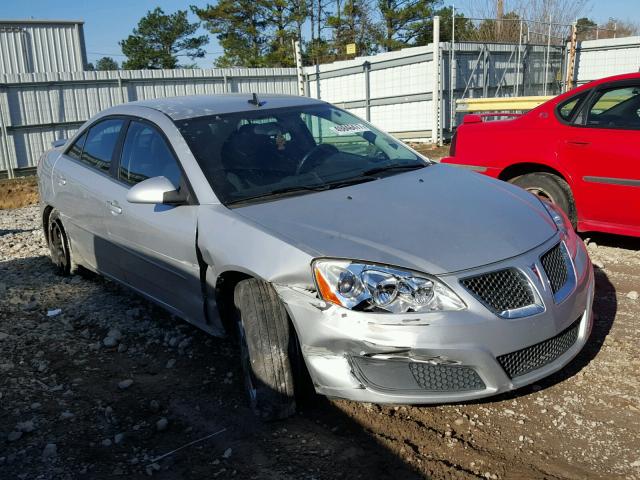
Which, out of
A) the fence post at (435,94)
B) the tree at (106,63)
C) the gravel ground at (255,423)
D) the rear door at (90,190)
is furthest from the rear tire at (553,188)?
the tree at (106,63)

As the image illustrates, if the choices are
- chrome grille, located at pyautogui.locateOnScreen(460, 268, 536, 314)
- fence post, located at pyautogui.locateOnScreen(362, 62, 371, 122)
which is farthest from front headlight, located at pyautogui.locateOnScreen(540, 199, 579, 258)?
fence post, located at pyautogui.locateOnScreen(362, 62, 371, 122)

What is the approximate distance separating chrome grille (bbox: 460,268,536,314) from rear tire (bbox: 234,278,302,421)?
0.89 m

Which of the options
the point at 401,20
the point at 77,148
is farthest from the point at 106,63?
the point at 77,148

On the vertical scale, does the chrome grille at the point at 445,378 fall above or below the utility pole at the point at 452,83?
below

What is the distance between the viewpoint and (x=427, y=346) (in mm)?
2551

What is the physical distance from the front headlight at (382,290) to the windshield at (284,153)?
906 millimetres

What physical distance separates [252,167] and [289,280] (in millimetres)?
1083

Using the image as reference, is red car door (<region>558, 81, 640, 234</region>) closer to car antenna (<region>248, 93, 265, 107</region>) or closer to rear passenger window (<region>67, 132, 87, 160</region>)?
car antenna (<region>248, 93, 265, 107</region>)

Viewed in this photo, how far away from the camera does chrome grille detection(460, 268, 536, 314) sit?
2.63 m

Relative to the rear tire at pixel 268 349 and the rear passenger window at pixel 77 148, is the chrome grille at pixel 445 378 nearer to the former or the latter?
the rear tire at pixel 268 349

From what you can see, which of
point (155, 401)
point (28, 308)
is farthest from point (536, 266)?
point (28, 308)

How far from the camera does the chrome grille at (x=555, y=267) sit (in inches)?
113

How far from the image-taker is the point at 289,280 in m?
2.80

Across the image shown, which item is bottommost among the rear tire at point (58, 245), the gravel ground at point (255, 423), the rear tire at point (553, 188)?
the gravel ground at point (255, 423)
